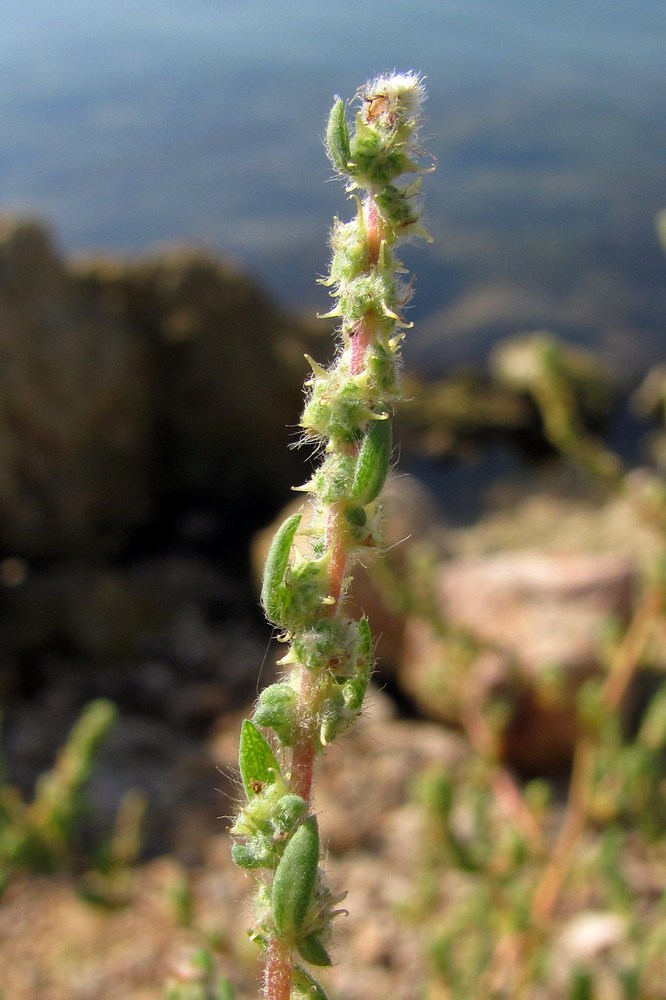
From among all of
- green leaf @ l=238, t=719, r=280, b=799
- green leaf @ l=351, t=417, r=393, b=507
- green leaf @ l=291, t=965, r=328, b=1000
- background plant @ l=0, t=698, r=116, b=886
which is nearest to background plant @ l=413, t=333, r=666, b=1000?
background plant @ l=0, t=698, r=116, b=886

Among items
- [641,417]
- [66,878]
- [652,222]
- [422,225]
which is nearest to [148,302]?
[66,878]

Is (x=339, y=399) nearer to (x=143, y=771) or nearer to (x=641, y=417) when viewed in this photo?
(x=143, y=771)

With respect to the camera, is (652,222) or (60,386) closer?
(60,386)

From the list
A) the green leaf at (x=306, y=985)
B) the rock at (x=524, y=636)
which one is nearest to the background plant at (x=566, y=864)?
the rock at (x=524, y=636)

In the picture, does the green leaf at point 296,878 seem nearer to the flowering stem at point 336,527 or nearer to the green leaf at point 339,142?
the flowering stem at point 336,527

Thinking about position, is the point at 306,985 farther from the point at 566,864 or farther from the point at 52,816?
the point at 566,864
